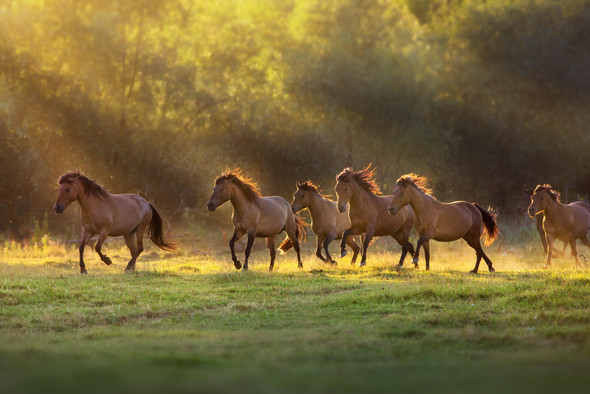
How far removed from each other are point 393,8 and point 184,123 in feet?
47.5

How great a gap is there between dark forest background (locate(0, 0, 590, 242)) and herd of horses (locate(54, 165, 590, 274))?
10003 mm

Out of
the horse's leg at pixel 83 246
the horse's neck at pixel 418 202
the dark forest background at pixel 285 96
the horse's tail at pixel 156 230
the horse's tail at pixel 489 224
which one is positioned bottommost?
Result: the horse's leg at pixel 83 246

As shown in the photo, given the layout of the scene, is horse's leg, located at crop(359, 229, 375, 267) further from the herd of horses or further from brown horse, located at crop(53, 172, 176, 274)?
brown horse, located at crop(53, 172, 176, 274)

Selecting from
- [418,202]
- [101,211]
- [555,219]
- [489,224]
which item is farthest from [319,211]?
[555,219]

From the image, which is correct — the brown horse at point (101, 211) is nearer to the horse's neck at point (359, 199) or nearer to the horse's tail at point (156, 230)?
the horse's tail at point (156, 230)

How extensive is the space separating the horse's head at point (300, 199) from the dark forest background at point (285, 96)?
10512mm

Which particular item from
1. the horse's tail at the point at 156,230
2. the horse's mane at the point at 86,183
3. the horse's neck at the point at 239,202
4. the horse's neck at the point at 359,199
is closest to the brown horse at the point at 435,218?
the horse's neck at the point at 359,199

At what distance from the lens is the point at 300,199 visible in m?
18.0

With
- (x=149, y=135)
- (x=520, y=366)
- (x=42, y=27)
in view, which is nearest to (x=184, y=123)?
(x=149, y=135)

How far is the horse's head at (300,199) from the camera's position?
58.5 ft

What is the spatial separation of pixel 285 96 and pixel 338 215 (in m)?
14.3

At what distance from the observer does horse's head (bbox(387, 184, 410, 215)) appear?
1598 centimetres

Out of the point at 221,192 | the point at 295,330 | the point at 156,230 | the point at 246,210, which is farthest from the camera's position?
the point at 156,230

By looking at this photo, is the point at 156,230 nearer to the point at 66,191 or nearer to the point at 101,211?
the point at 101,211
